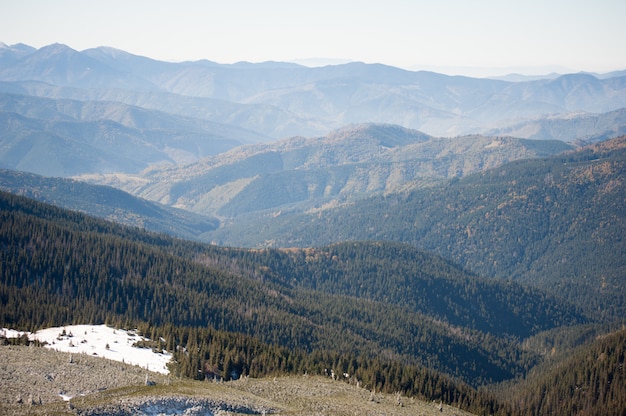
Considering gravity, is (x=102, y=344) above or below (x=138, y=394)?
below

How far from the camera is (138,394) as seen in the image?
8719 centimetres

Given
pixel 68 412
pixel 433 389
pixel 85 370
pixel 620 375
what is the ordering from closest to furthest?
pixel 68 412
pixel 85 370
pixel 433 389
pixel 620 375

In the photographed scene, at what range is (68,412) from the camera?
7706 cm

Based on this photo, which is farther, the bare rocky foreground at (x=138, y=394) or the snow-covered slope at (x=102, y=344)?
the snow-covered slope at (x=102, y=344)

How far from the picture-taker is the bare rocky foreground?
268 ft

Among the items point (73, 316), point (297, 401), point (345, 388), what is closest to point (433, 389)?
point (345, 388)

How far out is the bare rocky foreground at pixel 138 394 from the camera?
268ft

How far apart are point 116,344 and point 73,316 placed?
49.7m

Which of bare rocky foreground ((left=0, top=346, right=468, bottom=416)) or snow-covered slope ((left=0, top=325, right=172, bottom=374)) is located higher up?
bare rocky foreground ((left=0, top=346, right=468, bottom=416))

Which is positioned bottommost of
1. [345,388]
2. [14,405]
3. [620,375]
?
[620,375]

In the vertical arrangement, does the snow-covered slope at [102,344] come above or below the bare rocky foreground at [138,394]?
below

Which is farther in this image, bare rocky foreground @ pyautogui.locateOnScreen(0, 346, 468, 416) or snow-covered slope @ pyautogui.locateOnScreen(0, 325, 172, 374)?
snow-covered slope @ pyautogui.locateOnScreen(0, 325, 172, 374)

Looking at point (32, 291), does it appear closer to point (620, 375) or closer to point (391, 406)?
point (391, 406)

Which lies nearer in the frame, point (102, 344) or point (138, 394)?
point (138, 394)
